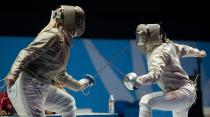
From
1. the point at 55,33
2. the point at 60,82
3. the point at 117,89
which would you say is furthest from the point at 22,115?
the point at 117,89

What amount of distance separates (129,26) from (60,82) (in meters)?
1.63

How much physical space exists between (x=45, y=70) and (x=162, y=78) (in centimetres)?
78

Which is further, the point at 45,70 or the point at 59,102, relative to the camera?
the point at 59,102

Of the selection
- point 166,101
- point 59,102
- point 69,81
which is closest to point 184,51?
point 166,101

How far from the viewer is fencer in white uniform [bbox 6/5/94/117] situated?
2.26 meters

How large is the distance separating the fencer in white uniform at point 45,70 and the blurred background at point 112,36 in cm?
119

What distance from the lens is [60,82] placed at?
255 centimetres

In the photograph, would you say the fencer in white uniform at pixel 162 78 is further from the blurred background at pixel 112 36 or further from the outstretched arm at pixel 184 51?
the blurred background at pixel 112 36

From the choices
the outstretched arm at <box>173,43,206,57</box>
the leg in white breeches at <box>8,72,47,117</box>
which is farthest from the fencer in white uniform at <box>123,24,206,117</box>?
the leg in white breeches at <box>8,72,47,117</box>

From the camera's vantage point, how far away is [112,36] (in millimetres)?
4012

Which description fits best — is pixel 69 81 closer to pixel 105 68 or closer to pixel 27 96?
pixel 27 96

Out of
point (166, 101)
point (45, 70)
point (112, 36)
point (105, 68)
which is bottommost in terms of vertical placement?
point (105, 68)

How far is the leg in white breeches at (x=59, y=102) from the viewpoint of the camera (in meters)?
2.44

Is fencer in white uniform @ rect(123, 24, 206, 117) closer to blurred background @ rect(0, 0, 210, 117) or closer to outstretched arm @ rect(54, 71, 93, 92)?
outstretched arm @ rect(54, 71, 93, 92)
